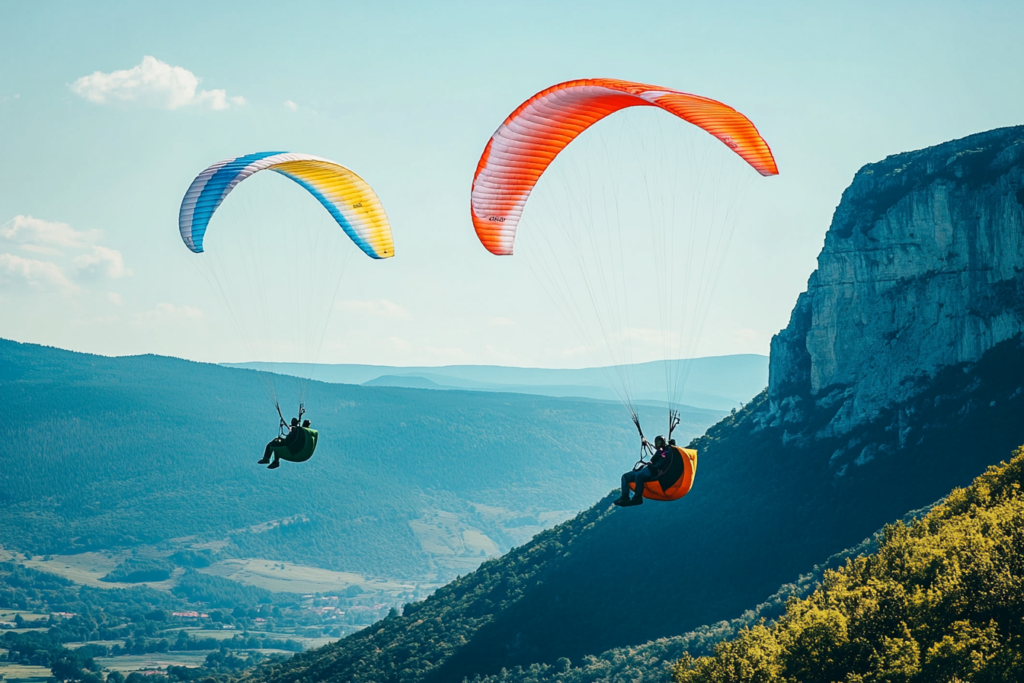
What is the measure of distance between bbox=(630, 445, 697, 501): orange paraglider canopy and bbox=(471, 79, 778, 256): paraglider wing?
8246mm

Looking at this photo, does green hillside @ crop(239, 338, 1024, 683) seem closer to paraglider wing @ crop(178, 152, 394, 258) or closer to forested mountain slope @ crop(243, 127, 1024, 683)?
forested mountain slope @ crop(243, 127, 1024, 683)

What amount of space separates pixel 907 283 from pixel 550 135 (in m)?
77.0

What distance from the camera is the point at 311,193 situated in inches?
1721

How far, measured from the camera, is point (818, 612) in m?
41.2

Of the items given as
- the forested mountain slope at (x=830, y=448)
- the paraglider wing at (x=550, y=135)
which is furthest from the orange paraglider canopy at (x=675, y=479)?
the forested mountain slope at (x=830, y=448)

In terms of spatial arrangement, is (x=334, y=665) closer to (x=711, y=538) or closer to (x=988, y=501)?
(x=711, y=538)

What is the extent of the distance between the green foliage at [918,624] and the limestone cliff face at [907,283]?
5637 centimetres

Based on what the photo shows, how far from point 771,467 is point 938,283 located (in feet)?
74.1

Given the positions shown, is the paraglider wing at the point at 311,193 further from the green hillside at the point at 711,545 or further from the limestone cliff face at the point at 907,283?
the limestone cliff face at the point at 907,283

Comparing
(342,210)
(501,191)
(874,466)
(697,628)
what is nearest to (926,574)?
(501,191)

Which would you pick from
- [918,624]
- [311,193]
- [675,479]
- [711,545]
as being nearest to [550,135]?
[675,479]

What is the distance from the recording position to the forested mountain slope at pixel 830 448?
89.1 meters

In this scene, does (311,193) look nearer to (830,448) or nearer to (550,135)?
(550,135)

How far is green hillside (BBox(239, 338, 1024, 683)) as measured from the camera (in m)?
87.2
